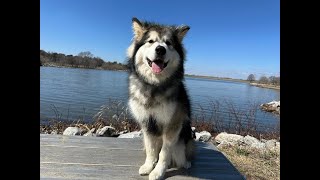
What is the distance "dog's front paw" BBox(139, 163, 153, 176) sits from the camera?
294 centimetres

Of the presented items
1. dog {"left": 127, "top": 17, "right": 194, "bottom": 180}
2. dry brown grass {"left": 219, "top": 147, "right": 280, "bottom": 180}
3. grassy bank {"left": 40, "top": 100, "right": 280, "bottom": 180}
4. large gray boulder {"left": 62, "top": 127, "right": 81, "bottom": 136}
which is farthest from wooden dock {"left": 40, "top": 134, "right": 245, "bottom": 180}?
grassy bank {"left": 40, "top": 100, "right": 280, "bottom": 180}

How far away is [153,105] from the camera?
291 centimetres

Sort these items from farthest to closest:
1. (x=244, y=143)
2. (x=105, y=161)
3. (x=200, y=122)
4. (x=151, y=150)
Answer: (x=200, y=122)
(x=244, y=143)
(x=105, y=161)
(x=151, y=150)

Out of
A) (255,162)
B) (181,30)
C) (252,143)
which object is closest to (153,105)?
(181,30)

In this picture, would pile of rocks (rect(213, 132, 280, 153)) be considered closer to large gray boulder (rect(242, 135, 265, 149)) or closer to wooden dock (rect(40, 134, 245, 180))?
large gray boulder (rect(242, 135, 265, 149))

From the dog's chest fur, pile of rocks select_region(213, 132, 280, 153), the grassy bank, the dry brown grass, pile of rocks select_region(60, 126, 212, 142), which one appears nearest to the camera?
the dog's chest fur

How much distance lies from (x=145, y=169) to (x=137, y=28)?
1.37 meters

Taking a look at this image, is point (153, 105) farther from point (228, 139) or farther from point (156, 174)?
point (228, 139)

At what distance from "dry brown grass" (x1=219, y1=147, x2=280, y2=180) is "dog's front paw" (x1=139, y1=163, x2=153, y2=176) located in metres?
1.81

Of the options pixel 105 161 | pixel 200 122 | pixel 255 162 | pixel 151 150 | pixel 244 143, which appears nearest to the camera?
pixel 151 150
